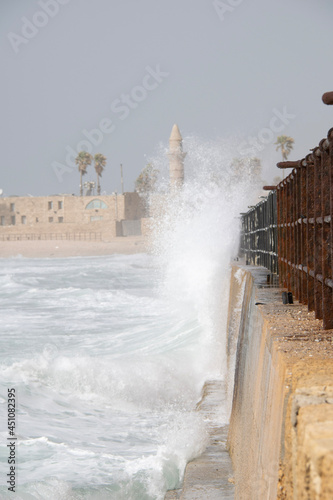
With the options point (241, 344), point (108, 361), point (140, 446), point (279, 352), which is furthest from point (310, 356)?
point (108, 361)

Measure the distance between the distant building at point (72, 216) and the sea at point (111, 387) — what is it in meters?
42.6

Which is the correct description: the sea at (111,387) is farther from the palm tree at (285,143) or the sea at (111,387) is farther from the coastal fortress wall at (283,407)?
the palm tree at (285,143)

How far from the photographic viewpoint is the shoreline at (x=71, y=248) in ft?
188

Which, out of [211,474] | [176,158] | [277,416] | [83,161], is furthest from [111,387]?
[83,161]

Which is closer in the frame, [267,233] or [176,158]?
[267,233]

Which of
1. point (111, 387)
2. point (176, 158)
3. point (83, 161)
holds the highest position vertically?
point (83, 161)

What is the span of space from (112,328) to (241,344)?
9206mm

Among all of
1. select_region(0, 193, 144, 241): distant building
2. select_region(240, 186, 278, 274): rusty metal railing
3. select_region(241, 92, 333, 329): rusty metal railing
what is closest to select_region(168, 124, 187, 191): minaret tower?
select_region(0, 193, 144, 241): distant building

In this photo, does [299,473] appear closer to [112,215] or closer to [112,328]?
[112,328]

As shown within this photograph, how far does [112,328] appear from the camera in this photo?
14516 mm

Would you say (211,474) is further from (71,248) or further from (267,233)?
(71,248)

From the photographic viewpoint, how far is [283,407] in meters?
2.33

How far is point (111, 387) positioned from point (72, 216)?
58.0 m

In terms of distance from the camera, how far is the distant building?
6250cm
